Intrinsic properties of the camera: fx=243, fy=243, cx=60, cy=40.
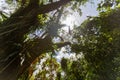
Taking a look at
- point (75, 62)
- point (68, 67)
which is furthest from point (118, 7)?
point (68, 67)

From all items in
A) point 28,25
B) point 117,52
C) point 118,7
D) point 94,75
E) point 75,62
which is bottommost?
point 94,75

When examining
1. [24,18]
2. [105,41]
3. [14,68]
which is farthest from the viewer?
[105,41]

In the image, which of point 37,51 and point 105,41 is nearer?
point 37,51

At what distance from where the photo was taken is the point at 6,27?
753 centimetres

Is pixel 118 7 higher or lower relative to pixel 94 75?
higher

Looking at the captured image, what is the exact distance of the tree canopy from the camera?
25.9 ft

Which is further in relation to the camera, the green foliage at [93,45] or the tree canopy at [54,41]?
the green foliage at [93,45]

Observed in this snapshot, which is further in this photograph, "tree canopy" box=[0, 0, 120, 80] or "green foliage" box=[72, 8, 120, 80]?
"green foliage" box=[72, 8, 120, 80]

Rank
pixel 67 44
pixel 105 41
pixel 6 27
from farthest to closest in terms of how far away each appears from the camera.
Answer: pixel 67 44 < pixel 105 41 < pixel 6 27

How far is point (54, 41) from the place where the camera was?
11.2 m

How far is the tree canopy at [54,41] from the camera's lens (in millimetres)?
7893

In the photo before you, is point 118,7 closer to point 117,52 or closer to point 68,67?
point 117,52

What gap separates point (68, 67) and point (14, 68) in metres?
6.42

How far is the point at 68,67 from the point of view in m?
14.8
